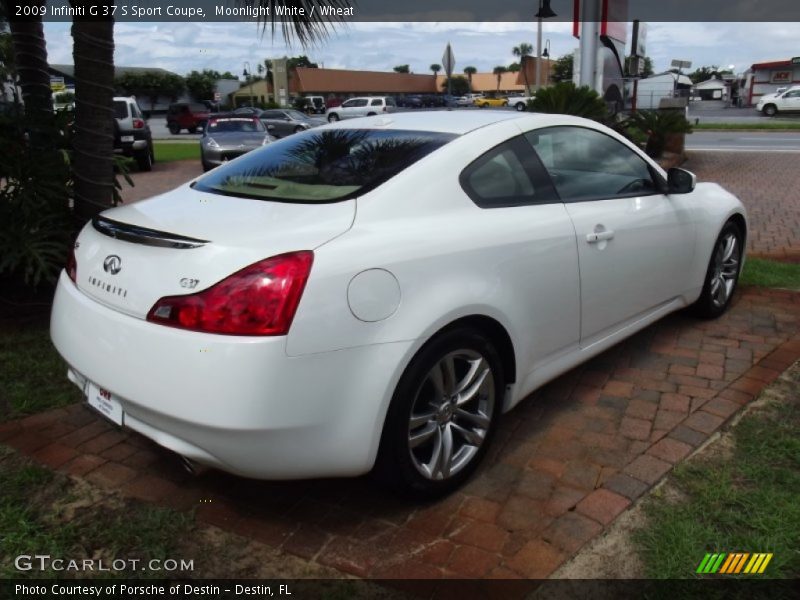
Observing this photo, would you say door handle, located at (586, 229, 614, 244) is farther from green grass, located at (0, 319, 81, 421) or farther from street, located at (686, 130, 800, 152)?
street, located at (686, 130, 800, 152)

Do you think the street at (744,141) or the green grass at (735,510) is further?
the street at (744,141)

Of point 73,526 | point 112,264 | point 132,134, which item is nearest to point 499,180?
point 112,264

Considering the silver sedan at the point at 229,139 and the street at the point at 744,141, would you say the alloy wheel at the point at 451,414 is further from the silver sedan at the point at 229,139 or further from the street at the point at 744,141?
the street at the point at 744,141

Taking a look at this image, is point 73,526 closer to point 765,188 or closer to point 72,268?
point 72,268

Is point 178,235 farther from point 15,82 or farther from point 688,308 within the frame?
point 15,82

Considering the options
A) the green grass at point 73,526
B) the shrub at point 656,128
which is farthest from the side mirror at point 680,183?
the shrub at point 656,128

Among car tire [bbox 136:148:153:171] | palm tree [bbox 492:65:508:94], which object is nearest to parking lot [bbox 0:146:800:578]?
car tire [bbox 136:148:153:171]

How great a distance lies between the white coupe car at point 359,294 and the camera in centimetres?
206

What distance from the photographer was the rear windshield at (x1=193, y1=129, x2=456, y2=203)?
2623 millimetres

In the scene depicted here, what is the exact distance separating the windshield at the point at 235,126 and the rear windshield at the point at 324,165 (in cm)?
1427

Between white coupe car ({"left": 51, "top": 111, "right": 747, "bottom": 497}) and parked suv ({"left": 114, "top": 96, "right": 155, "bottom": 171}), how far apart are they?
14018 mm

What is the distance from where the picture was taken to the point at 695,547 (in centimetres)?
226

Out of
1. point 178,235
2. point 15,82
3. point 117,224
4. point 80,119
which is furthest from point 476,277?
point 15,82

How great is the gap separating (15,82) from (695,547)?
557 centimetres
